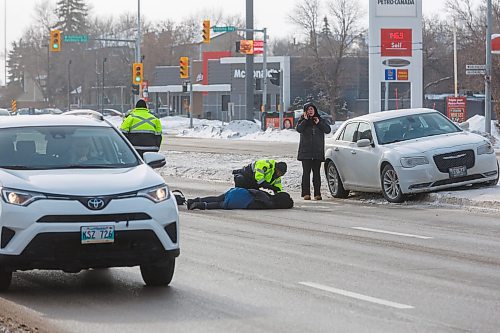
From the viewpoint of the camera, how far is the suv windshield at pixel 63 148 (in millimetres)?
9805

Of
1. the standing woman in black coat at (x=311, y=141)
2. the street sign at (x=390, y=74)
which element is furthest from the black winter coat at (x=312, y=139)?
the street sign at (x=390, y=74)

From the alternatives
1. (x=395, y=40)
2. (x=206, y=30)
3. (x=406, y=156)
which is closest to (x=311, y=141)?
(x=406, y=156)

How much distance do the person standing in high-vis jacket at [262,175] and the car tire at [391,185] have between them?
213 cm

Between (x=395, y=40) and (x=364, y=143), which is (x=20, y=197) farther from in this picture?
(x=395, y=40)

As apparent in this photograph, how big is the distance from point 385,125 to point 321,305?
10.7m

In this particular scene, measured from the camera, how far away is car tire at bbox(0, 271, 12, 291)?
916 centimetres

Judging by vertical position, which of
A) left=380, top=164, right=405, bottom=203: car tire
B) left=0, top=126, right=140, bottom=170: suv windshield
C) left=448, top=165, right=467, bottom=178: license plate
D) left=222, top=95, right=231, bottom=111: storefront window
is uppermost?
left=222, top=95, right=231, bottom=111: storefront window

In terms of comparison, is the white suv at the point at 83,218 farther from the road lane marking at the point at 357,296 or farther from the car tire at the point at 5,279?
the road lane marking at the point at 357,296

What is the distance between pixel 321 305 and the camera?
8656 millimetres

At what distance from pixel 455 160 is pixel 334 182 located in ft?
9.20

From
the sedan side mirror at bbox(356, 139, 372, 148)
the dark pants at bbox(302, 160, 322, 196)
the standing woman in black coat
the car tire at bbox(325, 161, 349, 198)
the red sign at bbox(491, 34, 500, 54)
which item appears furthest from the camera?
the red sign at bbox(491, 34, 500, 54)

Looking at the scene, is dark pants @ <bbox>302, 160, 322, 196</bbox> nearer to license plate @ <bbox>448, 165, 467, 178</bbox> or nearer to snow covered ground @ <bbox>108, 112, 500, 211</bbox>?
snow covered ground @ <bbox>108, 112, 500, 211</bbox>

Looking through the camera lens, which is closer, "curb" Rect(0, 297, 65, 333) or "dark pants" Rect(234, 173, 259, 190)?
"curb" Rect(0, 297, 65, 333)

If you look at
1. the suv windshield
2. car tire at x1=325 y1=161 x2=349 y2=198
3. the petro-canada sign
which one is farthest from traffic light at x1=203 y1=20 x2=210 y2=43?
the suv windshield
